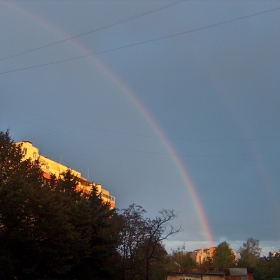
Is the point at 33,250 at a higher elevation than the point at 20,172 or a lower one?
lower

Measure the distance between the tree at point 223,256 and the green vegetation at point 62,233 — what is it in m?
76.9

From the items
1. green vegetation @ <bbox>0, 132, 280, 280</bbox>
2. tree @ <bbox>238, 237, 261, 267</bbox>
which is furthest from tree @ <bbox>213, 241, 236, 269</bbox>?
green vegetation @ <bbox>0, 132, 280, 280</bbox>

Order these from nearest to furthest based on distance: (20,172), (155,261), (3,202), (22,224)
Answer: (3,202) < (22,224) < (20,172) < (155,261)

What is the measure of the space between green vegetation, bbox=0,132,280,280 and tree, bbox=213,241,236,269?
252 ft

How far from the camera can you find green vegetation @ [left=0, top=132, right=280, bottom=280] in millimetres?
23156

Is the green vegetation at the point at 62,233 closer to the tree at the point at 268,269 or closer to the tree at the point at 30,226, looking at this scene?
the tree at the point at 30,226

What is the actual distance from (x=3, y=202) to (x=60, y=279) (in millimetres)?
12150

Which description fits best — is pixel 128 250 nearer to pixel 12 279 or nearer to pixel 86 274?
pixel 86 274

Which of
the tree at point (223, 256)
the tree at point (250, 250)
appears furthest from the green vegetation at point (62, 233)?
the tree at point (250, 250)

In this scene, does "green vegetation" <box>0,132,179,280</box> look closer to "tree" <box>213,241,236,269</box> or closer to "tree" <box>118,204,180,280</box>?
"tree" <box>118,204,180,280</box>

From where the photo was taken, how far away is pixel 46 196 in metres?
24.4

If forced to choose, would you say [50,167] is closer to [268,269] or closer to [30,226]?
[268,269]

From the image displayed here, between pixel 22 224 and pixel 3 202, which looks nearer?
pixel 3 202

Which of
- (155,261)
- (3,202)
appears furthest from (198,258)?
(3,202)
